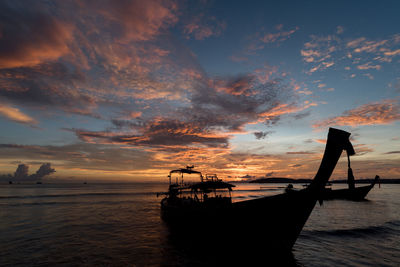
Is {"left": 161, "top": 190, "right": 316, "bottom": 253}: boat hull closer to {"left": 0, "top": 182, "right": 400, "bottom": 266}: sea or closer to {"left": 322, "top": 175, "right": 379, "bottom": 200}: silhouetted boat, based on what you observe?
{"left": 0, "top": 182, "right": 400, "bottom": 266}: sea

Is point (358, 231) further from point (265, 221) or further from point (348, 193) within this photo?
point (348, 193)

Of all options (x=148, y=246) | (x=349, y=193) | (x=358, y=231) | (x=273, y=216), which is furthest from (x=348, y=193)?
(x=148, y=246)

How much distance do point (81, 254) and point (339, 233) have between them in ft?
83.4

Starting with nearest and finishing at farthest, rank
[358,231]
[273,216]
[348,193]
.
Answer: [273,216]
[358,231]
[348,193]

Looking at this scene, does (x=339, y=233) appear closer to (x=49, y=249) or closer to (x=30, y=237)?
(x=49, y=249)

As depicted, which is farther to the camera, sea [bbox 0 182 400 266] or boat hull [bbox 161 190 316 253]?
sea [bbox 0 182 400 266]

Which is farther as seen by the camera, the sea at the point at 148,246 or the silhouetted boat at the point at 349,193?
the silhouetted boat at the point at 349,193

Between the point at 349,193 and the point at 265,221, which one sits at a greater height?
the point at 265,221

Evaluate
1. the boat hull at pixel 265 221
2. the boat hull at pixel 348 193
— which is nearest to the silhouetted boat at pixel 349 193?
the boat hull at pixel 348 193

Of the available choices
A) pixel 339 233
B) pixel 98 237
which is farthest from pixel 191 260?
pixel 339 233

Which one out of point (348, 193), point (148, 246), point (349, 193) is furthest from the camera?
point (348, 193)

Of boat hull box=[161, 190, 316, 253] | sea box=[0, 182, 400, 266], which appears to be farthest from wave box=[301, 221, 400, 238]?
boat hull box=[161, 190, 316, 253]

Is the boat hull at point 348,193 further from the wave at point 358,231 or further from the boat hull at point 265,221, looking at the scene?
the boat hull at point 265,221

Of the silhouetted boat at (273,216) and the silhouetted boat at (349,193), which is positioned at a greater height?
the silhouetted boat at (273,216)
